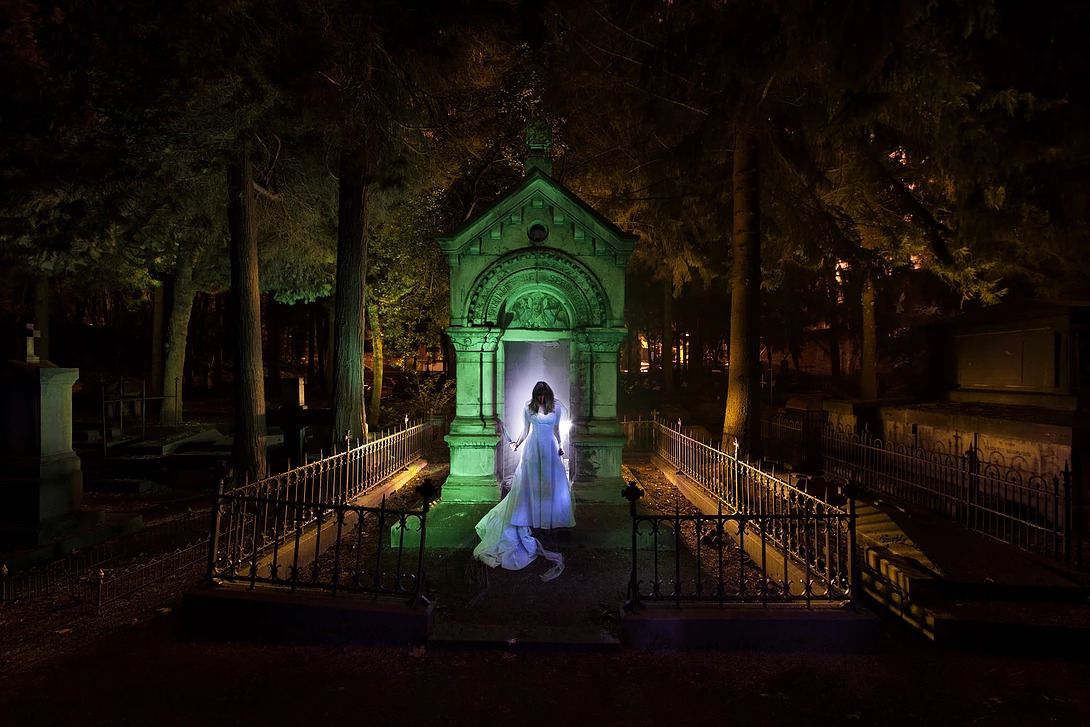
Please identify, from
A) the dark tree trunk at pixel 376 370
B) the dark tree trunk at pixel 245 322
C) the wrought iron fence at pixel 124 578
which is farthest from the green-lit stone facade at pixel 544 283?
the dark tree trunk at pixel 376 370

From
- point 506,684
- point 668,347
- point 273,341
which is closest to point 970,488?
point 506,684

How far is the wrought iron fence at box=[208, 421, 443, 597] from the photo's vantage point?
4887 millimetres

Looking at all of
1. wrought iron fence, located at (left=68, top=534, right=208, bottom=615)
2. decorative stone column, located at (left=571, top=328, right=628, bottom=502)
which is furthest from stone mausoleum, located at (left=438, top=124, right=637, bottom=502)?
wrought iron fence, located at (left=68, top=534, right=208, bottom=615)

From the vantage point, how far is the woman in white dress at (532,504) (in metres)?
6.48

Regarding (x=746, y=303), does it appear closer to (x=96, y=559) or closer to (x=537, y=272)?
(x=537, y=272)

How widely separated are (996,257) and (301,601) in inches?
509

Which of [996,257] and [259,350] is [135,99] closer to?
[259,350]

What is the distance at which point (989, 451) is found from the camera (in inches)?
429

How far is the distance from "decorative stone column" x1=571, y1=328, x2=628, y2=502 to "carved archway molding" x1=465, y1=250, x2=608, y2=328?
1.11 feet

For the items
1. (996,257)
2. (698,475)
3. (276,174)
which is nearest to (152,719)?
(698,475)

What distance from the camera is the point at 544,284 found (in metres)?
9.29

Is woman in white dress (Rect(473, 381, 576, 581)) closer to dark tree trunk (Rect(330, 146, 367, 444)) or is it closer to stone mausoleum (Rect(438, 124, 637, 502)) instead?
stone mausoleum (Rect(438, 124, 637, 502))

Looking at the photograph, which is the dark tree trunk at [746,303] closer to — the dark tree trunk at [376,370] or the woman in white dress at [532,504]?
the woman in white dress at [532,504]

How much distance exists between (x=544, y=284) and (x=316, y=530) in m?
4.87
